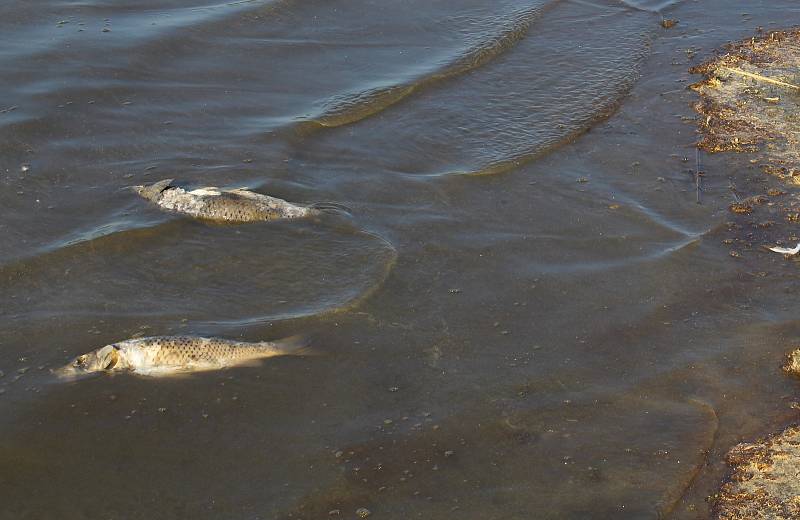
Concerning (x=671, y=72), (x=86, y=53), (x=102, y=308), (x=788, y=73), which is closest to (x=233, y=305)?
(x=102, y=308)

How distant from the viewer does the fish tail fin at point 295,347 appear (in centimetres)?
735

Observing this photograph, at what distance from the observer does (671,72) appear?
13.4 meters

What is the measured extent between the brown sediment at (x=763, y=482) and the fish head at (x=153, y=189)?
5.55 metres

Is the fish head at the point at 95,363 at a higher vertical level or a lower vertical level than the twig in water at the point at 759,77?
lower

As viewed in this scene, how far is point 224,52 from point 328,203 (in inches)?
176

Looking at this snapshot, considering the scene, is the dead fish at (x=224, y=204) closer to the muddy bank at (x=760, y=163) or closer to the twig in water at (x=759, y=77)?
the muddy bank at (x=760, y=163)

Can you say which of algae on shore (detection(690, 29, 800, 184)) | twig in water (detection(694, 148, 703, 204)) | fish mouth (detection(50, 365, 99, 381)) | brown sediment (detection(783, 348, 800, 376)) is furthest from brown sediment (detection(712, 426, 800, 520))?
algae on shore (detection(690, 29, 800, 184))

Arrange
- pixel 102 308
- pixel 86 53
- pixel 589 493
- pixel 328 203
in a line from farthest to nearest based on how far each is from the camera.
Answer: pixel 86 53 → pixel 328 203 → pixel 102 308 → pixel 589 493

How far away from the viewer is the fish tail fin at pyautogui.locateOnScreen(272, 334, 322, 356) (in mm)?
7352

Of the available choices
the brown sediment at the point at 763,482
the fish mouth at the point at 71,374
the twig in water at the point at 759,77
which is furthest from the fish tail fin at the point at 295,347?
the twig in water at the point at 759,77

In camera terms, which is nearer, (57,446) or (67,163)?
(57,446)

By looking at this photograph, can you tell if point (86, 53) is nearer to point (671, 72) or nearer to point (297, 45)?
point (297, 45)

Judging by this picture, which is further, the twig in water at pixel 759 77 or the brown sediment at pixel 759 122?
the twig in water at pixel 759 77

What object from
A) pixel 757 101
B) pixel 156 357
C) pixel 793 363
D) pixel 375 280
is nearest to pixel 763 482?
pixel 793 363
